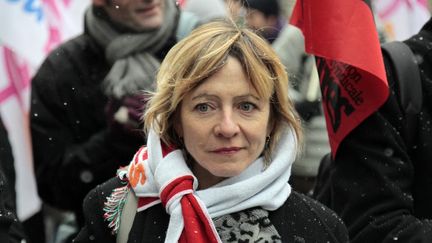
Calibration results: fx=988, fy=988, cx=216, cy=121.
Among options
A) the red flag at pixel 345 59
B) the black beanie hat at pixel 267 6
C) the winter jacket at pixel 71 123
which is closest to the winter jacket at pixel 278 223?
the red flag at pixel 345 59

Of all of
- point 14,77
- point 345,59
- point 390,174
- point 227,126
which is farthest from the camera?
point 14,77

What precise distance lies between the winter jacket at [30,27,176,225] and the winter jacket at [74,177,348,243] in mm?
1595

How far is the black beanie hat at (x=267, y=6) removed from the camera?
5867mm

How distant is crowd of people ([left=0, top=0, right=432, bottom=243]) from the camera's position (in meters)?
2.94

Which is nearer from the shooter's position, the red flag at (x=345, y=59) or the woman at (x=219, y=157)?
the woman at (x=219, y=157)

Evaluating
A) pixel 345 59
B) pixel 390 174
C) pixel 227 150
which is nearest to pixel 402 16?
pixel 345 59

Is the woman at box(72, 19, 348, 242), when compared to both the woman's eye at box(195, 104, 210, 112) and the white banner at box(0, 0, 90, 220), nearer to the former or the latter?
the woman's eye at box(195, 104, 210, 112)

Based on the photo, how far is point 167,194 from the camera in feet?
9.68

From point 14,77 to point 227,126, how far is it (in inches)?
113

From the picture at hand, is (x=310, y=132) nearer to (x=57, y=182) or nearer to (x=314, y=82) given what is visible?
(x=314, y=82)

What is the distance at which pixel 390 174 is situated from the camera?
347 cm

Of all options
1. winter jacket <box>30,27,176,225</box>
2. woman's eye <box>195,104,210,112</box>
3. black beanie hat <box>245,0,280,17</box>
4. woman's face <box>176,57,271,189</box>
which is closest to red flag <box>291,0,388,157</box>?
woman's face <box>176,57,271,189</box>

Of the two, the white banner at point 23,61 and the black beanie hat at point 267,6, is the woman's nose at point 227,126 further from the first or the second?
the black beanie hat at point 267,6

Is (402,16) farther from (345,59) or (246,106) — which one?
(246,106)
